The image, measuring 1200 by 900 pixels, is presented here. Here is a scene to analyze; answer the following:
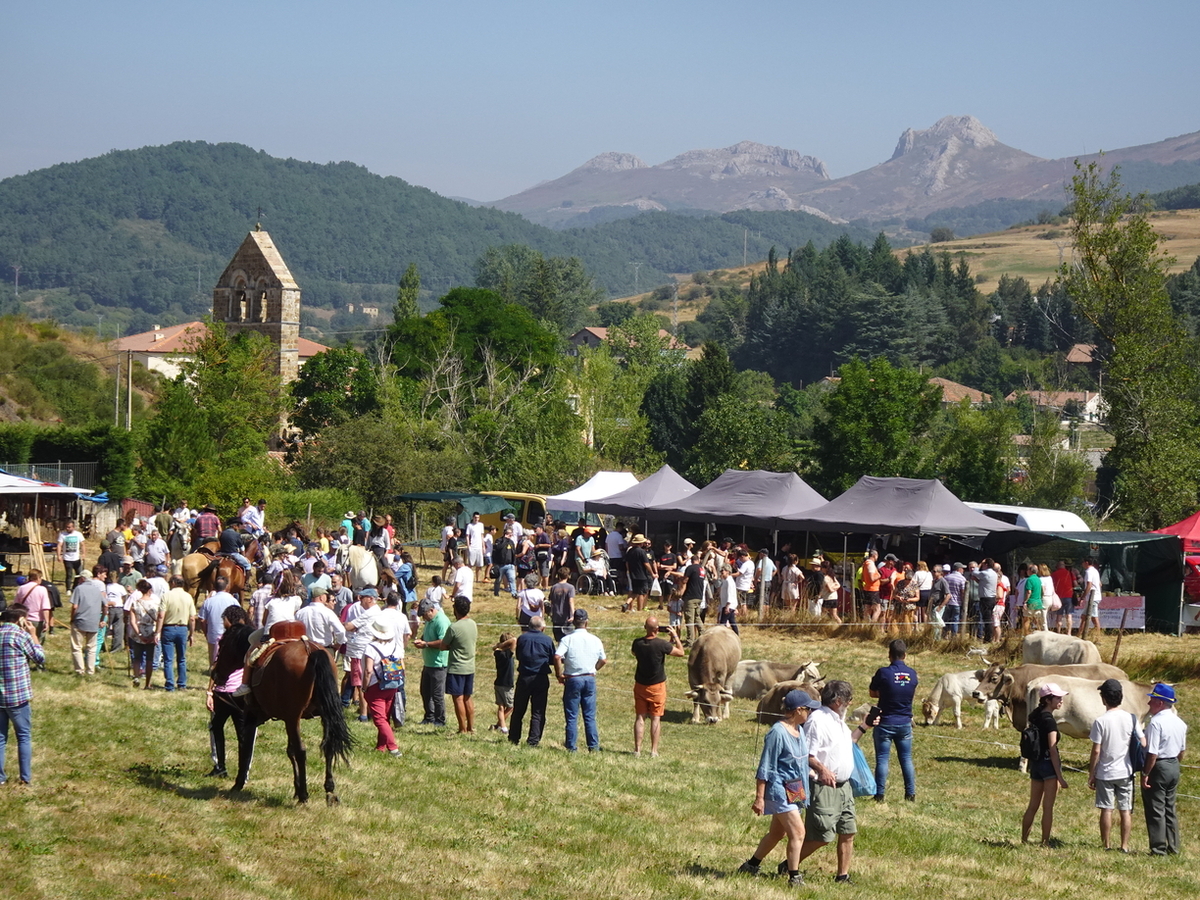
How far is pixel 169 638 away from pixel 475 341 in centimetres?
5904

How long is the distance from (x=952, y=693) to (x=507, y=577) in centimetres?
1221

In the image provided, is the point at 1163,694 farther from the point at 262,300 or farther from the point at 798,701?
the point at 262,300

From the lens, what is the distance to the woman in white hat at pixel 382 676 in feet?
39.4

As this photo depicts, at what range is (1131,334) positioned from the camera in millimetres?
40125

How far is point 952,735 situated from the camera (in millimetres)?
16250

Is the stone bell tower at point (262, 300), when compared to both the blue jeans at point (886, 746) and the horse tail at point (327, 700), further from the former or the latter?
the horse tail at point (327, 700)

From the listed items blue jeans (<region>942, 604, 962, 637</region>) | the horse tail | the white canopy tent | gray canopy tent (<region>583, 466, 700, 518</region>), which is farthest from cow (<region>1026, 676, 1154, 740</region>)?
the white canopy tent

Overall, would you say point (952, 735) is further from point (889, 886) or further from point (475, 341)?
point (475, 341)

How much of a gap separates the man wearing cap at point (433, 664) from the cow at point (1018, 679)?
6671 mm

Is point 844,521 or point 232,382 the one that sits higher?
point 232,382

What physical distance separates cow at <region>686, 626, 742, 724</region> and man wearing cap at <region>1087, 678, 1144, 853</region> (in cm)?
663

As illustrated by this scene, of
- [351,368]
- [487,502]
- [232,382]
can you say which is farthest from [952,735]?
[351,368]

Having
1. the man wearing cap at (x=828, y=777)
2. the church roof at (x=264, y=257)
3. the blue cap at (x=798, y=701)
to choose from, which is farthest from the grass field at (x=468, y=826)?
the church roof at (x=264, y=257)

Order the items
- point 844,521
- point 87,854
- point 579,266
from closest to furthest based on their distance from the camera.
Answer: point 87,854 → point 844,521 → point 579,266
